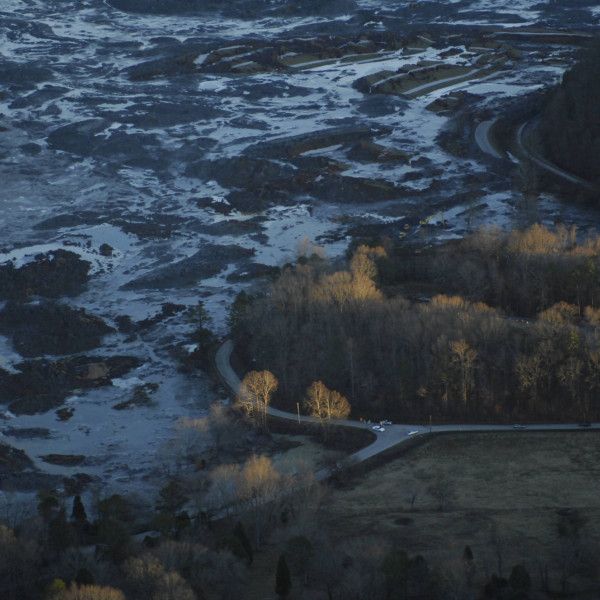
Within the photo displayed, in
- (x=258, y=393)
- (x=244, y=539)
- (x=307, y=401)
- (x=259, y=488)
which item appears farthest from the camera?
(x=258, y=393)

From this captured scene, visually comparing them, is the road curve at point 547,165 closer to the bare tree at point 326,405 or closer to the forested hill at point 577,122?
the forested hill at point 577,122

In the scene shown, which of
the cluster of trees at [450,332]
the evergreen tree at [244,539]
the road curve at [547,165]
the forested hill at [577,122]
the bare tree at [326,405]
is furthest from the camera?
the forested hill at [577,122]

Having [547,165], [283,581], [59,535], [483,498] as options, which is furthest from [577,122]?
[59,535]

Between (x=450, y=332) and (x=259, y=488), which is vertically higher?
(x=450, y=332)

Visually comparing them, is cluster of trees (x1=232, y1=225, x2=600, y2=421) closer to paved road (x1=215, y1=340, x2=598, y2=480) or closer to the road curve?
paved road (x1=215, y1=340, x2=598, y2=480)

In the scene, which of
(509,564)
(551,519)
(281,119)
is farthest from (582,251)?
(281,119)

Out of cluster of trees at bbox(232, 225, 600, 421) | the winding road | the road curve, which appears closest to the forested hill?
the road curve

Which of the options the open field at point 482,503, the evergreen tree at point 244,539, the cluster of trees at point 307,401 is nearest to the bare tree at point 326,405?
the cluster of trees at point 307,401

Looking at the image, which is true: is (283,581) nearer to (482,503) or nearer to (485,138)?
(482,503)
